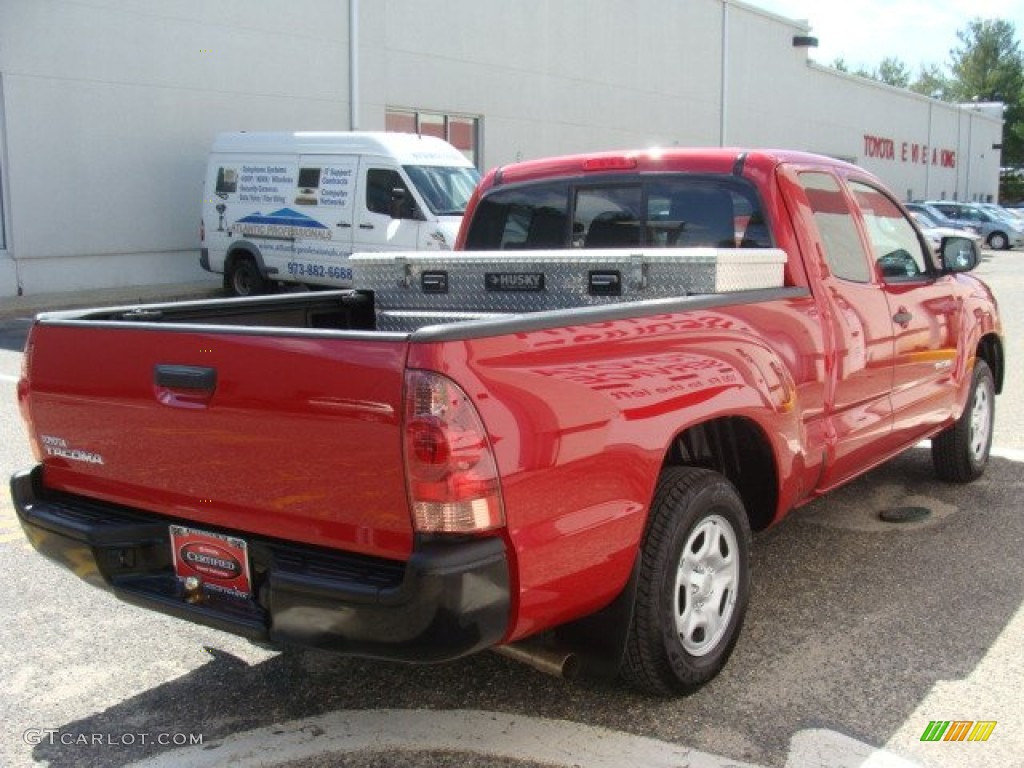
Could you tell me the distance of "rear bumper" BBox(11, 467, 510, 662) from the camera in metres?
2.72

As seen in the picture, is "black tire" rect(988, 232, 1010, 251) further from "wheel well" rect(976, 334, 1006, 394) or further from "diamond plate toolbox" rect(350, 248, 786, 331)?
"diamond plate toolbox" rect(350, 248, 786, 331)

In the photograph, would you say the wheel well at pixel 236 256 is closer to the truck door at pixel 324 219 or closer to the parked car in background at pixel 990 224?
the truck door at pixel 324 219

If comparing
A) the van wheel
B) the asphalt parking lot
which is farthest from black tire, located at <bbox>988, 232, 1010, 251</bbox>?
the asphalt parking lot

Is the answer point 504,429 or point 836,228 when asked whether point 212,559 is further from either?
point 836,228

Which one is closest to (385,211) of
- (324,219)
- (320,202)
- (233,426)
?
(324,219)

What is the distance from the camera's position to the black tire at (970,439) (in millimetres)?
6117

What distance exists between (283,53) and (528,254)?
16855 mm

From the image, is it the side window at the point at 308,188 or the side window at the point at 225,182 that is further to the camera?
the side window at the point at 225,182

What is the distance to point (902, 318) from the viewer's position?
16.7 ft

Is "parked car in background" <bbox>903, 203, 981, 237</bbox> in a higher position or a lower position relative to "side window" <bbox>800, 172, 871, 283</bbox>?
higher

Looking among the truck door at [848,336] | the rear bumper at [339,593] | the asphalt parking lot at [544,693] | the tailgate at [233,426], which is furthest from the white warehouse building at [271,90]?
the truck door at [848,336]

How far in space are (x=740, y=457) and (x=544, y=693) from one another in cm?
119

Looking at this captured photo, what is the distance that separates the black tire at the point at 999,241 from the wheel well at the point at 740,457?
112 feet

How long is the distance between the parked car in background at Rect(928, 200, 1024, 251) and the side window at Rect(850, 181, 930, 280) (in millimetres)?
30762
